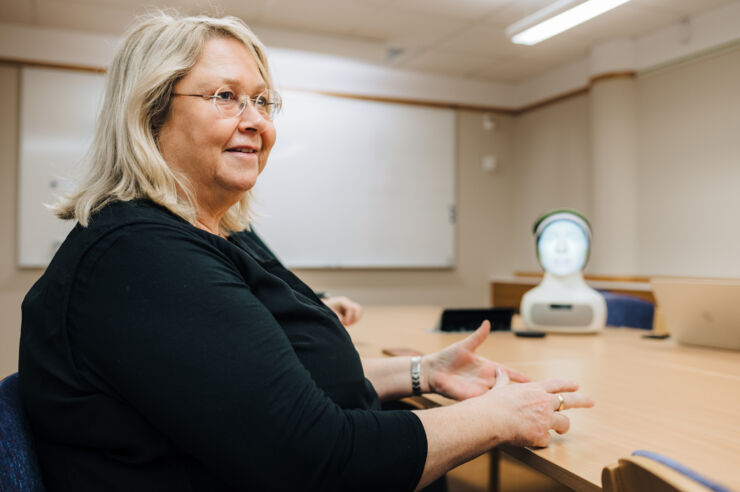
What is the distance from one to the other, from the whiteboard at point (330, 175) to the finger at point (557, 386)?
430 cm

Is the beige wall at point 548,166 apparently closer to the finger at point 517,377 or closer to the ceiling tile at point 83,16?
the ceiling tile at point 83,16

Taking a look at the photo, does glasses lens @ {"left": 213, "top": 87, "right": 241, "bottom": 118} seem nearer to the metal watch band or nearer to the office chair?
the metal watch band

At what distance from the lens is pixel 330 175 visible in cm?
577

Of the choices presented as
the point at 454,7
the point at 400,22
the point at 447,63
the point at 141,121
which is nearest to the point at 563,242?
the point at 141,121

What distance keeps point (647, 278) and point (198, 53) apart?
482 centimetres

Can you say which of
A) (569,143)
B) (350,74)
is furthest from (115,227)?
(569,143)

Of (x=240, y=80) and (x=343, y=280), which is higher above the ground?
(x=240, y=80)

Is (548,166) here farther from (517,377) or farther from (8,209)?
(517,377)

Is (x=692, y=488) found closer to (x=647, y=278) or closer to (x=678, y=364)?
(x=678, y=364)

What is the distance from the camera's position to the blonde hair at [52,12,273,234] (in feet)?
3.13

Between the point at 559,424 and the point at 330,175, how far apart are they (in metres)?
4.97

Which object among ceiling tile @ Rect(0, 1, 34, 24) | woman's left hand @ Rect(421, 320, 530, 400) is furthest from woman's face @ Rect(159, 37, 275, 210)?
ceiling tile @ Rect(0, 1, 34, 24)

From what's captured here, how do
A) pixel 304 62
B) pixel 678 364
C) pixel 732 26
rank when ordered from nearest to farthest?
1. pixel 678 364
2. pixel 732 26
3. pixel 304 62

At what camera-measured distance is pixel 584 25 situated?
4.74m
